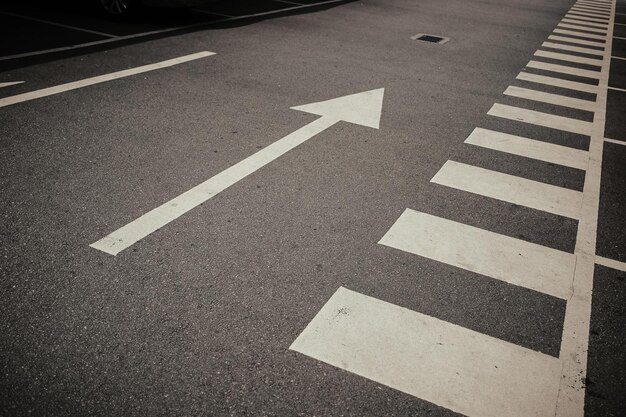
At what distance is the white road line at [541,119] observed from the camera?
718 cm

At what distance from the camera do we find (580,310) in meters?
3.59

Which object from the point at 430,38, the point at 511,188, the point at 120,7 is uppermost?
the point at 120,7

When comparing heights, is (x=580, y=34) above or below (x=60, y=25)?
below

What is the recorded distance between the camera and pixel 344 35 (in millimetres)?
11445

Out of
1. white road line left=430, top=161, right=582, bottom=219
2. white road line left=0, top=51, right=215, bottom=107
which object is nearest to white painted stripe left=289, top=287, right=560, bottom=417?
white road line left=430, top=161, right=582, bottom=219

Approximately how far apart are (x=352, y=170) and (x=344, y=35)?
713 cm

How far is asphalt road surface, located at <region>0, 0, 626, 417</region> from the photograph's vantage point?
2.85m

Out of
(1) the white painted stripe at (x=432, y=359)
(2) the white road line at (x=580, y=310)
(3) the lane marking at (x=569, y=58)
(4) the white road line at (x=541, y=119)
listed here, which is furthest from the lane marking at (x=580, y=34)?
(1) the white painted stripe at (x=432, y=359)

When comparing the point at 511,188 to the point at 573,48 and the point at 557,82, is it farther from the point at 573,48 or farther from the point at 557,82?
the point at 573,48

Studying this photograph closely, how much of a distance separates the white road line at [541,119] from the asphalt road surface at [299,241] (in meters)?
0.06

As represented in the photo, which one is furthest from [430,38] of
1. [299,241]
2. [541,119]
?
[299,241]

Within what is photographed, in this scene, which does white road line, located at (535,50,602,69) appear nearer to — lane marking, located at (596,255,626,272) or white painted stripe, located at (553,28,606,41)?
white painted stripe, located at (553,28,606,41)

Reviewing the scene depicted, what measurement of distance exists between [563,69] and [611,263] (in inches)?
300

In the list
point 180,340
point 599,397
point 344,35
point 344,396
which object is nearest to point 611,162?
point 599,397
